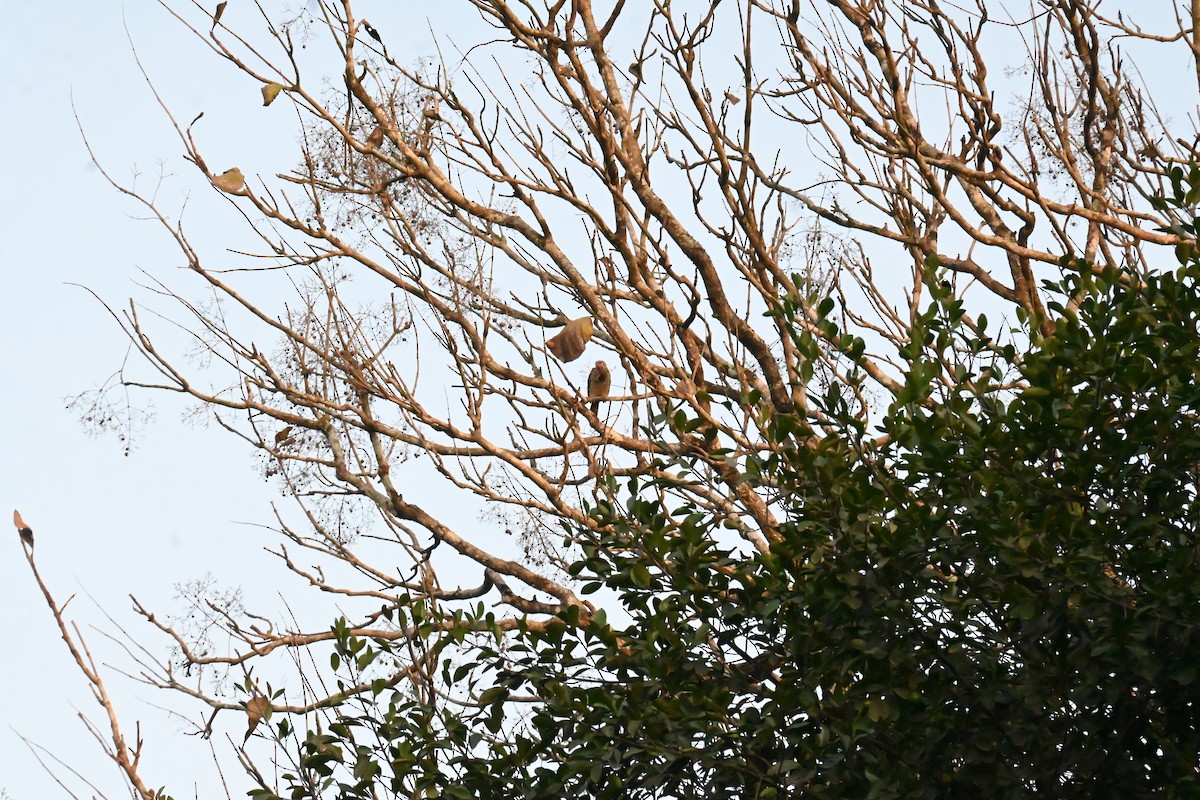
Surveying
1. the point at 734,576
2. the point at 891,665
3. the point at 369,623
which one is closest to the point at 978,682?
the point at 891,665

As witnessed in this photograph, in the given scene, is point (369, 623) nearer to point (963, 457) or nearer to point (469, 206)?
point (469, 206)

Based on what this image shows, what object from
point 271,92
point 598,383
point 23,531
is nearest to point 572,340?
point 598,383

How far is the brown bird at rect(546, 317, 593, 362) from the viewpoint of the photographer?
5180 mm

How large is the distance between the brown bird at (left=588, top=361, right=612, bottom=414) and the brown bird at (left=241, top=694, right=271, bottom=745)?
2.21 meters

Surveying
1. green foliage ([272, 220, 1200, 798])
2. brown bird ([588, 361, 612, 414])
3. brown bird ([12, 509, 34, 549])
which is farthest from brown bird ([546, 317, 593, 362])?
brown bird ([12, 509, 34, 549])

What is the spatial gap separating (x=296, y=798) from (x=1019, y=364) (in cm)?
238

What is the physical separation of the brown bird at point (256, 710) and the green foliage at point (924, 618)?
22 cm

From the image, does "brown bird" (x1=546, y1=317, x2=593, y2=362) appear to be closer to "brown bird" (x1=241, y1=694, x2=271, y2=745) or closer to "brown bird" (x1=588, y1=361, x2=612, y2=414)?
"brown bird" (x1=588, y1=361, x2=612, y2=414)

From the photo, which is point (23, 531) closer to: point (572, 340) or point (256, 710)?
point (256, 710)

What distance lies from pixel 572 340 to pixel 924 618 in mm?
2363

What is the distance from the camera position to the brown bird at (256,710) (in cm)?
363

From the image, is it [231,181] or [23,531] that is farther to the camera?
[231,181]

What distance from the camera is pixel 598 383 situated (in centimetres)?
559

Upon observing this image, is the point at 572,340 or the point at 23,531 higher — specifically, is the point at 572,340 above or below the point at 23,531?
above
